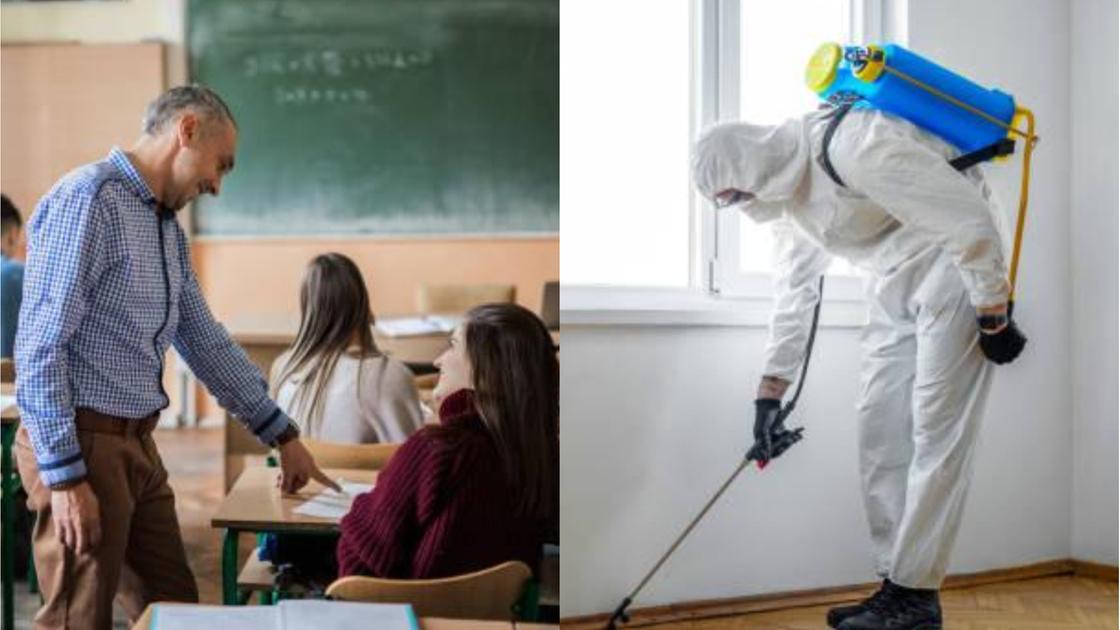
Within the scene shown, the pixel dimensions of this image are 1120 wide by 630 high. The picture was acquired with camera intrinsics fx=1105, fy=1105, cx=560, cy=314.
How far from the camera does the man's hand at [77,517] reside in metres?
1.40

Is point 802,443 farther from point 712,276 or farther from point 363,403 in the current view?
point 363,403

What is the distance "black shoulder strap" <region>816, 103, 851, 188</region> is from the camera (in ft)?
7.09

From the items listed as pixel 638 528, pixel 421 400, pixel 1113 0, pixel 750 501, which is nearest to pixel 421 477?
pixel 421 400

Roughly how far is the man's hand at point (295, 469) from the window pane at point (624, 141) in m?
0.69

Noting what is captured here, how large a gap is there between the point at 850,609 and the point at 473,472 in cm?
101

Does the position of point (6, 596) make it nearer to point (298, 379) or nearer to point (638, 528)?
point (298, 379)

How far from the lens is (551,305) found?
193 centimetres

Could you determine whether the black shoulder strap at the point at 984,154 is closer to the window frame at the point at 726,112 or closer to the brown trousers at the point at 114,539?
the window frame at the point at 726,112

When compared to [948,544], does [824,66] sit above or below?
above

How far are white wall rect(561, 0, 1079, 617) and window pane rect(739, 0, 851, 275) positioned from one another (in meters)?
0.16

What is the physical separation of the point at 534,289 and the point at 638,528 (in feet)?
2.31

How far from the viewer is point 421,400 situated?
1.91 metres

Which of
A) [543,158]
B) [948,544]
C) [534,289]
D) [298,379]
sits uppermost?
[543,158]

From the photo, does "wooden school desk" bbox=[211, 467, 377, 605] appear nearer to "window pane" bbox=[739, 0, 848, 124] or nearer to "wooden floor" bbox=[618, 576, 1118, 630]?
"wooden floor" bbox=[618, 576, 1118, 630]
